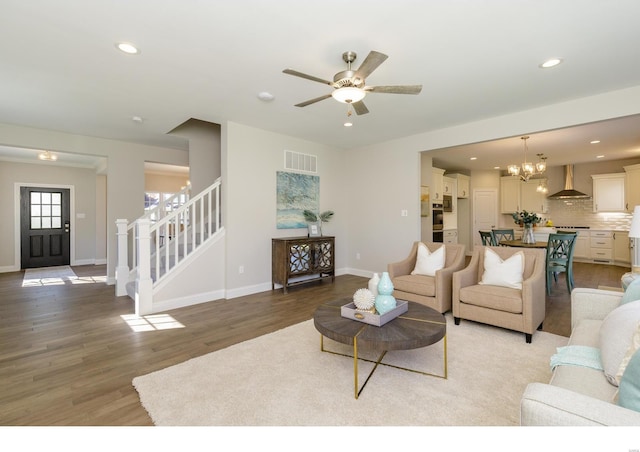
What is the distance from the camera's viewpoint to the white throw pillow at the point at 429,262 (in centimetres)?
396

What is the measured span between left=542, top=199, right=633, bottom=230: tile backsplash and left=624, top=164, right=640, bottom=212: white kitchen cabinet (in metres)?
0.41

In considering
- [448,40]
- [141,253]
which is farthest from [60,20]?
[448,40]

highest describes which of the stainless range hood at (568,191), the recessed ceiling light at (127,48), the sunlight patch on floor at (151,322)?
the recessed ceiling light at (127,48)

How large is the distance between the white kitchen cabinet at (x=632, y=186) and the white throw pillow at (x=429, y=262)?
248 inches

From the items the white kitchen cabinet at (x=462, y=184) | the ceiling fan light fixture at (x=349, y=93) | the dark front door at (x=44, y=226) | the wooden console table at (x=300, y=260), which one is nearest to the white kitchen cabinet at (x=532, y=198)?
the white kitchen cabinet at (x=462, y=184)

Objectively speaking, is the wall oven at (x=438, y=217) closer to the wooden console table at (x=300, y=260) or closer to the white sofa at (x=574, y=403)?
the wooden console table at (x=300, y=260)

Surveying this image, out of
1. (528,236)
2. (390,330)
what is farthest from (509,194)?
(390,330)

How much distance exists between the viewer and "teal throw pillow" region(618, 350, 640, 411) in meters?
1.03

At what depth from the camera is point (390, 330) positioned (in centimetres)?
222

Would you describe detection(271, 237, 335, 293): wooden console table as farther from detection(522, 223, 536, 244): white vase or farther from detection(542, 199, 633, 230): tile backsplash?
detection(542, 199, 633, 230): tile backsplash

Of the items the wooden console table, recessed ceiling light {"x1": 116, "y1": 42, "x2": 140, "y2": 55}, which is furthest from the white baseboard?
recessed ceiling light {"x1": 116, "y1": 42, "x2": 140, "y2": 55}

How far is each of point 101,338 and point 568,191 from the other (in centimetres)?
1022

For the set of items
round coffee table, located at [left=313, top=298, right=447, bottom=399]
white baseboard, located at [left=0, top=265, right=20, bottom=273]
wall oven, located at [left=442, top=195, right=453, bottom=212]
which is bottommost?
white baseboard, located at [left=0, top=265, right=20, bottom=273]
